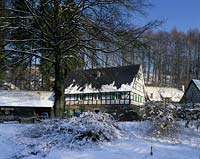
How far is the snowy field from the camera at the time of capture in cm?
906

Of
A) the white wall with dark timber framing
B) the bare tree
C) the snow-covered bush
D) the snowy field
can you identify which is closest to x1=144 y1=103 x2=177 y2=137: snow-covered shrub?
the snowy field

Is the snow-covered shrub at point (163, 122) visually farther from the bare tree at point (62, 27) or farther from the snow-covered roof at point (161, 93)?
the snow-covered roof at point (161, 93)

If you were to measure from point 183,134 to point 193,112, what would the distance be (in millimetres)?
3217

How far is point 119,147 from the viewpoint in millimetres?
10039

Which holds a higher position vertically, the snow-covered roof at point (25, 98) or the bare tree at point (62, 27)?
the bare tree at point (62, 27)

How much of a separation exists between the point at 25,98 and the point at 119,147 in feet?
130

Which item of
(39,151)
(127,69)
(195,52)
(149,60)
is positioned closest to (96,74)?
(149,60)

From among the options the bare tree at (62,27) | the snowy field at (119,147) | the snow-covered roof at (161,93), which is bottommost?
the snowy field at (119,147)

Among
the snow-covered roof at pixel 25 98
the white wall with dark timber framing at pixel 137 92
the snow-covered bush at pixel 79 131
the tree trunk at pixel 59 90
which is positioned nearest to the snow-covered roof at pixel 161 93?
the white wall with dark timber framing at pixel 137 92

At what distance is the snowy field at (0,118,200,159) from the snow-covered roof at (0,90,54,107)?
35.1 m

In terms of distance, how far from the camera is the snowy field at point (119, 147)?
906cm

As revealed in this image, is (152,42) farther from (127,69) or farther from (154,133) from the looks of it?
(127,69)

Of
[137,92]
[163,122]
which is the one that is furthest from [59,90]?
[137,92]

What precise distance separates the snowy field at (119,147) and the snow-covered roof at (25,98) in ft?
115
